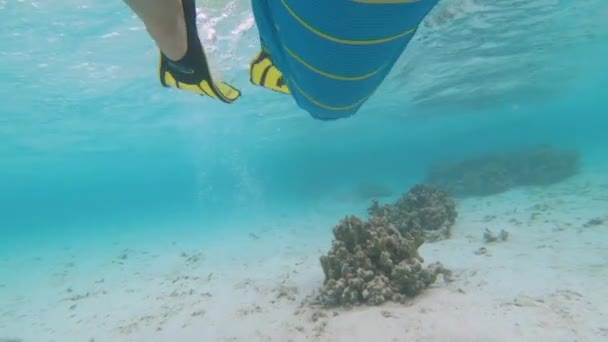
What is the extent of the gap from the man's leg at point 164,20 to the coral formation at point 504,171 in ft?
67.8

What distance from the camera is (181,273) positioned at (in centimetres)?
1364

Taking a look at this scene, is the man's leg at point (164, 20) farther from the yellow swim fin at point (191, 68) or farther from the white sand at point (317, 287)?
the white sand at point (317, 287)

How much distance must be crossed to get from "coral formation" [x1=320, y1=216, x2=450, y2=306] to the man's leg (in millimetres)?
5268

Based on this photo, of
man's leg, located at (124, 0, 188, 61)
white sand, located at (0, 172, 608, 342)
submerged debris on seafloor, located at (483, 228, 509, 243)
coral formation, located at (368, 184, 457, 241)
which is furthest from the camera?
coral formation, located at (368, 184, 457, 241)

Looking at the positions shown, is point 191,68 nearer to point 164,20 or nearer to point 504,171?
point 164,20

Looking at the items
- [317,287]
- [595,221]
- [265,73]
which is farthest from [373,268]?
[595,221]

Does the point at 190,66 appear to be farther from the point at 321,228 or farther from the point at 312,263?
the point at 321,228

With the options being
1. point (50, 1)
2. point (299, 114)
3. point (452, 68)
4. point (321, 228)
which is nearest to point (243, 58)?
point (50, 1)

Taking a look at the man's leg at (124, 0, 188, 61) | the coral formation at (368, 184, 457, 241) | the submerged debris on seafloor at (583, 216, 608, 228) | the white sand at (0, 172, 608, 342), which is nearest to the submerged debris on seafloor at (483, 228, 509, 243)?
the white sand at (0, 172, 608, 342)

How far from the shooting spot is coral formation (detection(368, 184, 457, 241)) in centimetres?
1180

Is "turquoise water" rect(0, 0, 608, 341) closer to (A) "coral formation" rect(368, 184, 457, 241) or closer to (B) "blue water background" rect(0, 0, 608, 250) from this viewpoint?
(B) "blue water background" rect(0, 0, 608, 250)

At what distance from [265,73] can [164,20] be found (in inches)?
86.2

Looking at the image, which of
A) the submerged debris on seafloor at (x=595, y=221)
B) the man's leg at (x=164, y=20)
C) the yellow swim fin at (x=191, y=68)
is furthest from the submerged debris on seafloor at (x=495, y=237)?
the man's leg at (x=164, y=20)

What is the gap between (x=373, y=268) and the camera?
22.4 feet
